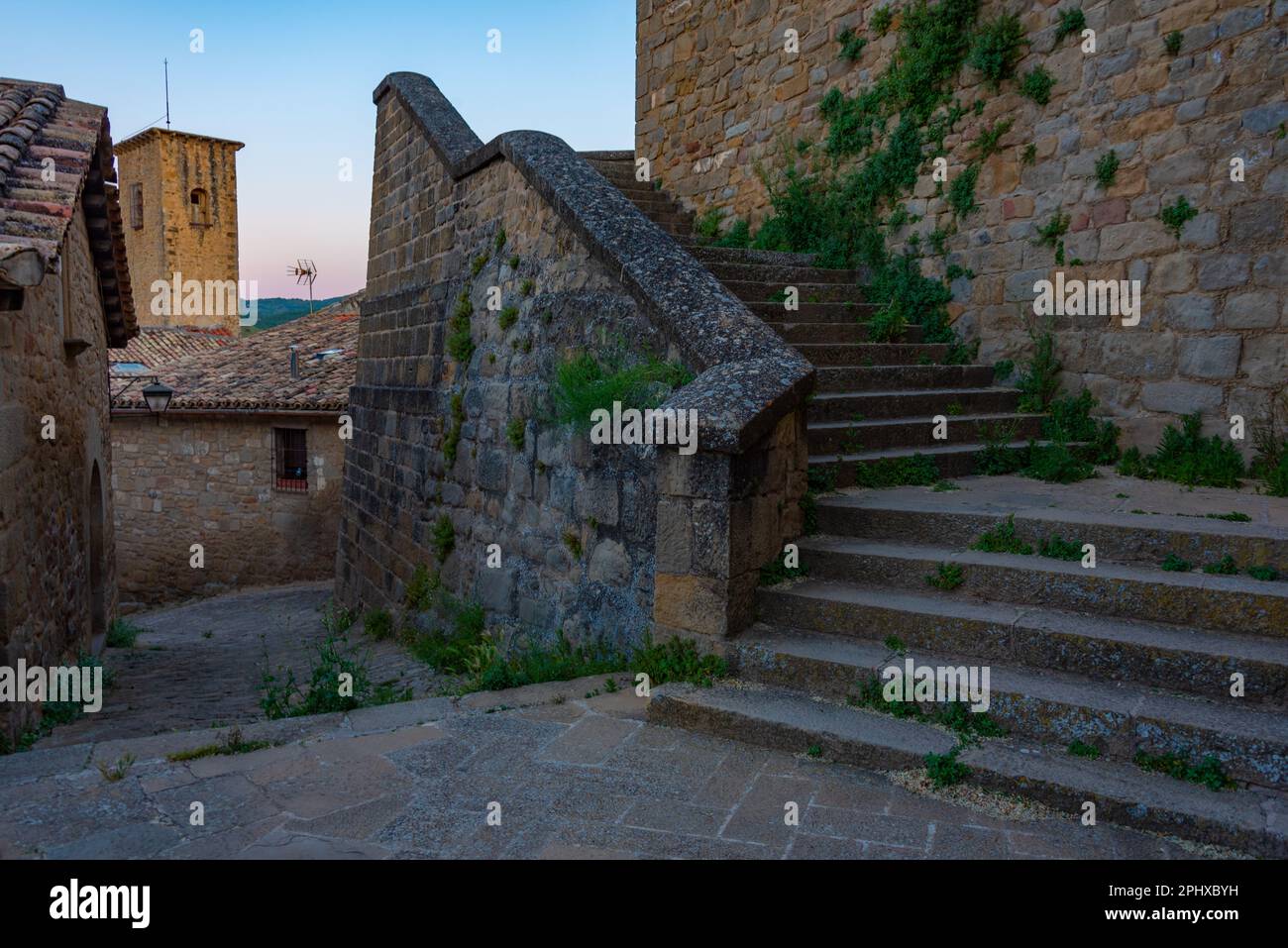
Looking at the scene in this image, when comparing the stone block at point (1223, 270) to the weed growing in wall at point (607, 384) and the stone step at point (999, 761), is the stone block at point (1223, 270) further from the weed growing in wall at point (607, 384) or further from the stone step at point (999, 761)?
the stone step at point (999, 761)

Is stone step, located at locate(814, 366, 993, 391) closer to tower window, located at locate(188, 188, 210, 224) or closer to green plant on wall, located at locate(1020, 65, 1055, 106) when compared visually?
green plant on wall, located at locate(1020, 65, 1055, 106)

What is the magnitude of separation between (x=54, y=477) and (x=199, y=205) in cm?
2734

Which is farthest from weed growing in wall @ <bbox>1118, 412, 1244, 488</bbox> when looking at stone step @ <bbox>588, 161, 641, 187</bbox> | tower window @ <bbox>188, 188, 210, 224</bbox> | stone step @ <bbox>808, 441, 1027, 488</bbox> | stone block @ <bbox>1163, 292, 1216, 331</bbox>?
tower window @ <bbox>188, 188, 210, 224</bbox>

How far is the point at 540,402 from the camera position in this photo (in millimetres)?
5613

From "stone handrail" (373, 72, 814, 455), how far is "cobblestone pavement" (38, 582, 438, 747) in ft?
9.03

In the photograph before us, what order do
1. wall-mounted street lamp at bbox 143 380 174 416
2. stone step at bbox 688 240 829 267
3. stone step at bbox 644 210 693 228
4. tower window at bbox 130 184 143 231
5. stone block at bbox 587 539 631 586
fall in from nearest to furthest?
stone block at bbox 587 539 631 586 → stone step at bbox 688 240 829 267 → stone step at bbox 644 210 693 228 → wall-mounted street lamp at bbox 143 380 174 416 → tower window at bbox 130 184 143 231

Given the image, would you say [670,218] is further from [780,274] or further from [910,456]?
[910,456]

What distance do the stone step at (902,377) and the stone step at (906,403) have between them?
99 mm

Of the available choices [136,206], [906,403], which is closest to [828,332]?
[906,403]

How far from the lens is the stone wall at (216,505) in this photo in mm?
15312

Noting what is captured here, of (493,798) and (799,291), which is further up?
(799,291)

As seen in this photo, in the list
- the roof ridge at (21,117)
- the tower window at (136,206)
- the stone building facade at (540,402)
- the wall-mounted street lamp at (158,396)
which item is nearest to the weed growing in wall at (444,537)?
the stone building facade at (540,402)

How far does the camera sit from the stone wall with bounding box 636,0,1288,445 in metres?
5.14
